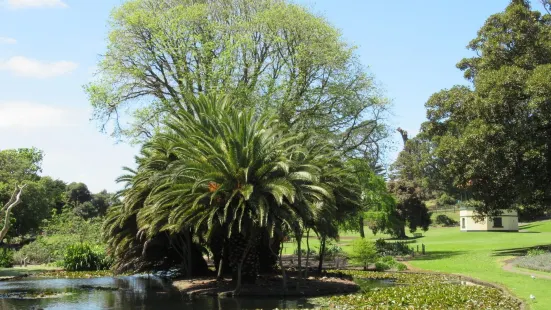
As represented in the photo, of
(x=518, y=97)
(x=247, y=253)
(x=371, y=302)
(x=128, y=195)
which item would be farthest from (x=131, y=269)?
(x=518, y=97)

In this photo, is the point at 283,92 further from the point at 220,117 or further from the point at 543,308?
the point at 543,308

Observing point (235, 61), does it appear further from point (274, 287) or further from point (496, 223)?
point (496, 223)

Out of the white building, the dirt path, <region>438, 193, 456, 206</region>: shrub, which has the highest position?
<region>438, 193, 456, 206</region>: shrub

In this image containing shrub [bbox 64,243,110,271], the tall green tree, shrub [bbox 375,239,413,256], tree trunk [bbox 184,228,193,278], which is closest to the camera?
tree trunk [bbox 184,228,193,278]

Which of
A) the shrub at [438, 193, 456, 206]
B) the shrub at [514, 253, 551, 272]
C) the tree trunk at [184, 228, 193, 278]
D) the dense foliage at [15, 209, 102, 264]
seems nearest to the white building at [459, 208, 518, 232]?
the shrub at [438, 193, 456, 206]

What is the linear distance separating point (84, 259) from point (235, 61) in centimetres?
1770

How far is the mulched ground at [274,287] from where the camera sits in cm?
2398

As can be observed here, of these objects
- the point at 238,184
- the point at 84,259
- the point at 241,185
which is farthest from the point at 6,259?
the point at 241,185

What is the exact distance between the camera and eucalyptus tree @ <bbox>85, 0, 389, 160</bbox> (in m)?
42.5

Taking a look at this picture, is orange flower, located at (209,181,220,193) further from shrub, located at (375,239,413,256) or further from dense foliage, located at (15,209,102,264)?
dense foliage, located at (15,209,102,264)

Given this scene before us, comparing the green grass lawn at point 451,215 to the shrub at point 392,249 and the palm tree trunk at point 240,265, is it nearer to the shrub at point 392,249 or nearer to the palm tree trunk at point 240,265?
the shrub at point 392,249

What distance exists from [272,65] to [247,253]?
2303cm

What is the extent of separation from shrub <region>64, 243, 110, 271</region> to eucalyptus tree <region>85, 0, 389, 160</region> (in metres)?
8.91

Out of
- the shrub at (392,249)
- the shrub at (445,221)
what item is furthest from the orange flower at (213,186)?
the shrub at (445,221)
